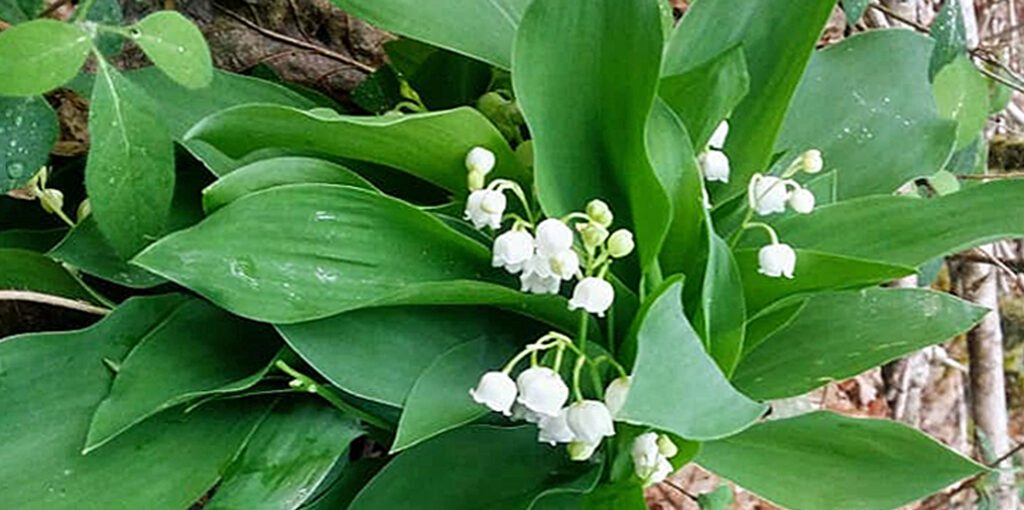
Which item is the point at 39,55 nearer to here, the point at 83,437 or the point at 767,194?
the point at 83,437

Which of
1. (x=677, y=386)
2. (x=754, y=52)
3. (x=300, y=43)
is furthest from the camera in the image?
(x=300, y=43)

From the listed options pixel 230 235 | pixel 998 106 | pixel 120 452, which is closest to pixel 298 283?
pixel 230 235

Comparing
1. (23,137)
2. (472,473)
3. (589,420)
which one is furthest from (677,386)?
(23,137)

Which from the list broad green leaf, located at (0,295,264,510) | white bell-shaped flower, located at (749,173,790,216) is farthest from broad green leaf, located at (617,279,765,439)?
broad green leaf, located at (0,295,264,510)

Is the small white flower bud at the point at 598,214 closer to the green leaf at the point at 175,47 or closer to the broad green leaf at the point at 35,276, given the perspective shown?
the green leaf at the point at 175,47

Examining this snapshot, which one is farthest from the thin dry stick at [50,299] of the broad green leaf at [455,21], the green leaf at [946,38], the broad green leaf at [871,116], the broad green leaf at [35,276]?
the green leaf at [946,38]

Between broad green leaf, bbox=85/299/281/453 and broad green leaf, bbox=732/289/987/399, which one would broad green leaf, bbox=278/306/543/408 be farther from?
broad green leaf, bbox=732/289/987/399

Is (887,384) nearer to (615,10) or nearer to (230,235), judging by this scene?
(615,10)

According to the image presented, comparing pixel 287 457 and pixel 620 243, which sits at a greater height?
pixel 620 243
